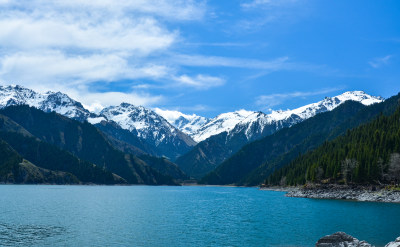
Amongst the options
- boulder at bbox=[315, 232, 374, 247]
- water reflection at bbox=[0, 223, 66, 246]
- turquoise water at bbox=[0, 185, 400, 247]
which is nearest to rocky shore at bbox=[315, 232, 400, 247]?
boulder at bbox=[315, 232, 374, 247]

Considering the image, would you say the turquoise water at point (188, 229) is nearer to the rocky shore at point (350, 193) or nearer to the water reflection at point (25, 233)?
the water reflection at point (25, 233)

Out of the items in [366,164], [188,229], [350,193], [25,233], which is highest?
[366,164]

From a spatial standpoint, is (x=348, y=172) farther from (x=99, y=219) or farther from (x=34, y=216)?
(x=34, y=216)

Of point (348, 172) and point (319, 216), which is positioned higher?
point (348, 172)

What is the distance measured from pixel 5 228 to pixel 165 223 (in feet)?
106

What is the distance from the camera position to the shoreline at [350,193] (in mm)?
132625

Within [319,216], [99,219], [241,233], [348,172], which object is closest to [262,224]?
[241,233]

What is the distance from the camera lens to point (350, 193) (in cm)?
15238

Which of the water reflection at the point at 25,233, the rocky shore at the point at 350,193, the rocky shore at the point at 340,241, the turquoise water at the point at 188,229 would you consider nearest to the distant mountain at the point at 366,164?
the rocky shore at the point at 350,193

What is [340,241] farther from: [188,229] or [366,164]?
[366,164]

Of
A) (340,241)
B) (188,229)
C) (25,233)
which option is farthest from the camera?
(188,229)

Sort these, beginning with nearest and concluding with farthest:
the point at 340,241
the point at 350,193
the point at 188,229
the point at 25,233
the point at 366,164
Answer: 1. the point at 340,241
2. the point at 25,233
3. the point at 188,229
4. the point at 350,193
5. the point at 366,164

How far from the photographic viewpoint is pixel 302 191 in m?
181

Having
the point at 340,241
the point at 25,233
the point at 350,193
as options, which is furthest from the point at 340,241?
the point at 350,193
